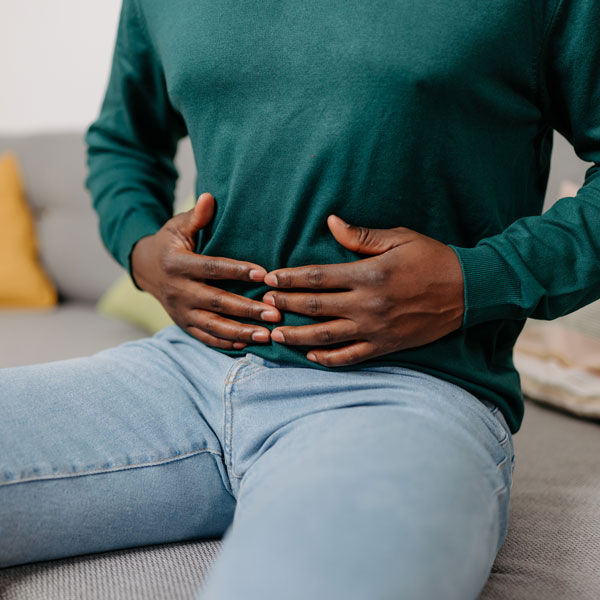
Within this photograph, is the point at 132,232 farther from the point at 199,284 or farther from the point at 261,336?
the point at 261,336

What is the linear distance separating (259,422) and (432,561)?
266mm

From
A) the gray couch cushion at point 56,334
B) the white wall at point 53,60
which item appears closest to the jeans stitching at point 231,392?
the gray couch cushion at point 56,334

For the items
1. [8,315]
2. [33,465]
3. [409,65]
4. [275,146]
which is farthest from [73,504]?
[8,315]

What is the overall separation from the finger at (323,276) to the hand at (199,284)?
39 millimetres

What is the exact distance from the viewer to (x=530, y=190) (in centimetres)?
83

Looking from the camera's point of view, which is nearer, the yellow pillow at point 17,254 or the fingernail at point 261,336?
the fingernail at point 261,336

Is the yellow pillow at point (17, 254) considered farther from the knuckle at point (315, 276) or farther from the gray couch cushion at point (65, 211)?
the knuckle at point (315, 276)

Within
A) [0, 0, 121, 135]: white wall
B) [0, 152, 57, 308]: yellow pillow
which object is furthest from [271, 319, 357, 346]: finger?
[0, 0, 121, 135]: white wall

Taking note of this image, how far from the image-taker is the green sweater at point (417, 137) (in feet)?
2.32

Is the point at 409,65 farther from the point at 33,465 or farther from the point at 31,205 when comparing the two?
the point at 31,205

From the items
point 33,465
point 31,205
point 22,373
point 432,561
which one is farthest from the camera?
point 31,205

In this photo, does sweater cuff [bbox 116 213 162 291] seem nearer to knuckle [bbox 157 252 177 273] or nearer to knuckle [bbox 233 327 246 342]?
knuckle [bbox 157 252 177 273]

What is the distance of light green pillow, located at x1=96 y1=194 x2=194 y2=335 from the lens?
1.57 m

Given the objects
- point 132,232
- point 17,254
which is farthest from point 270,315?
point 17,254
